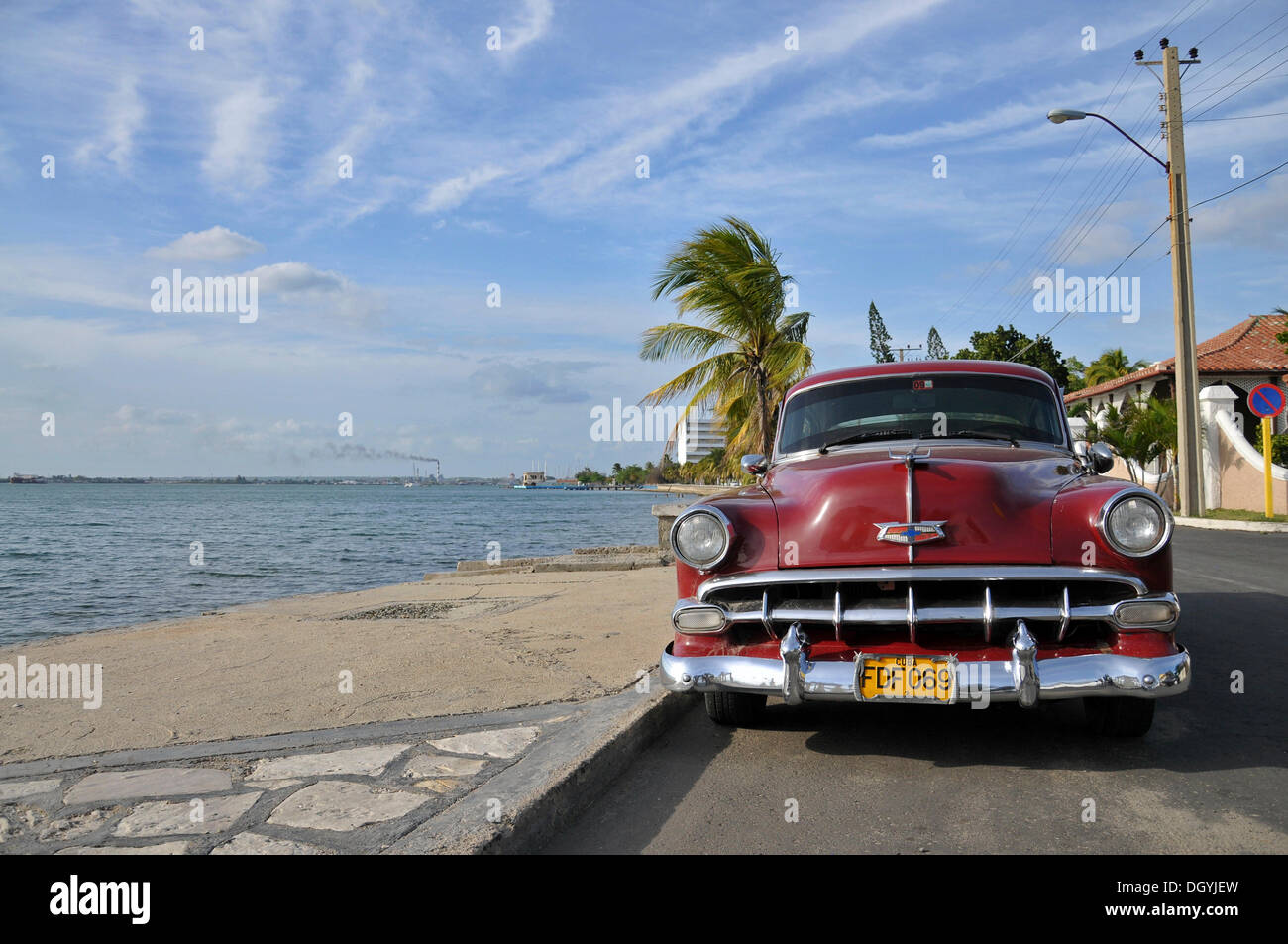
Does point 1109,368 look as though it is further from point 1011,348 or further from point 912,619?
point 912,619

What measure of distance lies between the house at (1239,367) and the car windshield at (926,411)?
2595 centimetres

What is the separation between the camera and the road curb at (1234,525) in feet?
52.9

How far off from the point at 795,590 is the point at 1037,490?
104cm

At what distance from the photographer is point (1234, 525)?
16953 mm

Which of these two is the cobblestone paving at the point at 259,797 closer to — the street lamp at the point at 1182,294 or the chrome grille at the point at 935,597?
the chrome grille at the point at 935,597

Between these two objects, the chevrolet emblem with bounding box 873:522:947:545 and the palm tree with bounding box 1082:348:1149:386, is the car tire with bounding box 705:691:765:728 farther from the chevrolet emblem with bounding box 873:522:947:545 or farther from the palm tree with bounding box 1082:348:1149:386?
the palm tree with bounding box 1082:348:1149:386

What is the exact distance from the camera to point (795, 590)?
11.9ft

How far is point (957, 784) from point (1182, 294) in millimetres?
19810

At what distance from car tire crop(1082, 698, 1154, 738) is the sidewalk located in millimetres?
2267

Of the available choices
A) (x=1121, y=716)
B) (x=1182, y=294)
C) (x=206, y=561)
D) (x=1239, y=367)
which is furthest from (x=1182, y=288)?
(x=206, y=561)

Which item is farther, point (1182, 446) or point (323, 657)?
point (1182, 446)

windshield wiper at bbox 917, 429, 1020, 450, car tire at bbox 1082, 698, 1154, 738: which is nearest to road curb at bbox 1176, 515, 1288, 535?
windshield wiper at bbox 917, 429, 1020, 450
